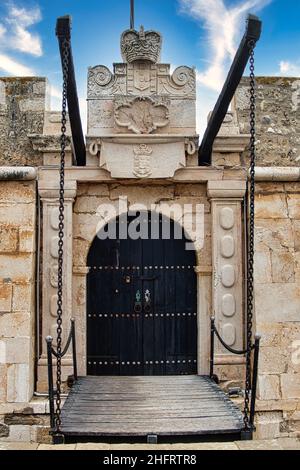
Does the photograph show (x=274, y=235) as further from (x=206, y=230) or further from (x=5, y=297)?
(x=5, y=297)

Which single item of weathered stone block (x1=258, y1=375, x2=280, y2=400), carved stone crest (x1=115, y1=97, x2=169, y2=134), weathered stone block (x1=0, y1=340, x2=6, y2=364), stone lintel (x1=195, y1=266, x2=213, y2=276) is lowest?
weathered stone block (x1=258, y1=375, x2=280, y2=400)

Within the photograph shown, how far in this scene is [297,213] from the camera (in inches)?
249

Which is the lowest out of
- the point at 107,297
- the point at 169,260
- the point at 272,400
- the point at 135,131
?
the point at 272,400

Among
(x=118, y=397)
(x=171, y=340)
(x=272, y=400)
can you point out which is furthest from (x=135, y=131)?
(x=272, y=400)

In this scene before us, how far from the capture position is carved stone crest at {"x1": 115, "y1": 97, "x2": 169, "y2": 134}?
6488mm

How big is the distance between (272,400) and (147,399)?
1.41m

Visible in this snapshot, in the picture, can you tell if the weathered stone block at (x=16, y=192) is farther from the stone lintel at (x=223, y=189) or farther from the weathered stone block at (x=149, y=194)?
the stone lintel at (x=223, y=189)

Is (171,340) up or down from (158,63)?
down

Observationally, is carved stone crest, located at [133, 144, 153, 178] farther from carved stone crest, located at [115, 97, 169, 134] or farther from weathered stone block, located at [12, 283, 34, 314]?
weathered stone block, located at [12, 283, 34, 314]

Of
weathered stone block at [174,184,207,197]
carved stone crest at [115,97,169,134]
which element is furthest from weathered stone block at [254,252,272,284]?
carved stone crest at [115,97,169,134]

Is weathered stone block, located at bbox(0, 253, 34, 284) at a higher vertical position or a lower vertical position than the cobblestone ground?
higher

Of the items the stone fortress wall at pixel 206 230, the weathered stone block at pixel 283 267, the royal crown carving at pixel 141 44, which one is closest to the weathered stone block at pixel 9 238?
the stone fortress wall at pixel 206 230
